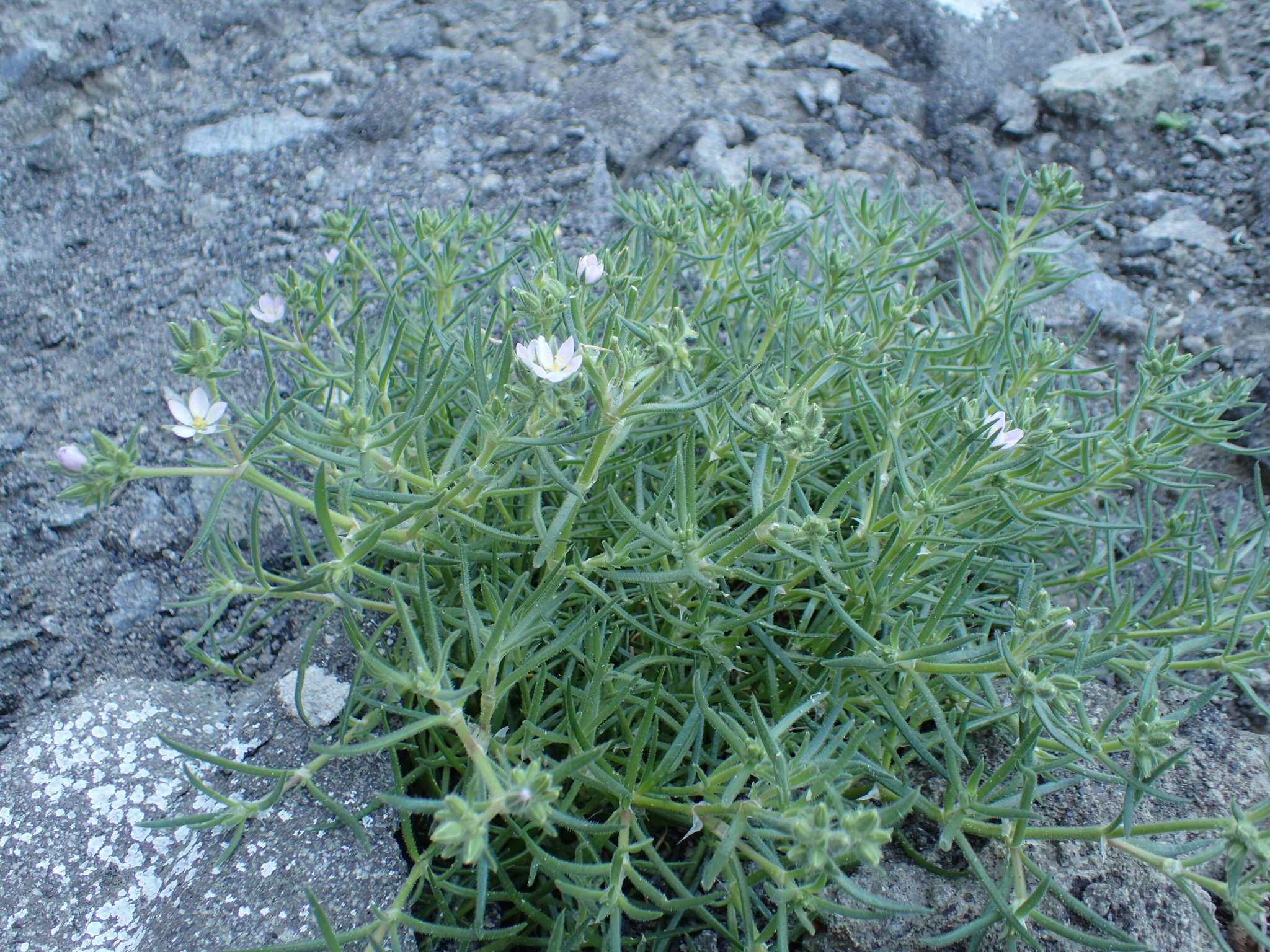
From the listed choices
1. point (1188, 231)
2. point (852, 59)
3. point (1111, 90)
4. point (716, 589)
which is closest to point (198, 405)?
point (716, 589)

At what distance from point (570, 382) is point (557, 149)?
8.96ft

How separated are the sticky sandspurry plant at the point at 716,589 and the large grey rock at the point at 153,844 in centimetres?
10

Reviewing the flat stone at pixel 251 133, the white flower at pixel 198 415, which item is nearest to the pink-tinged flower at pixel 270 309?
the white flower at pixel 198 415

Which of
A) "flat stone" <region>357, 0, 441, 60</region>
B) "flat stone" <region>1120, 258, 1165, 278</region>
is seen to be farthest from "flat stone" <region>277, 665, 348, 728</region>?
"flat stone" <region>1120, 258, 1165, 278</region>

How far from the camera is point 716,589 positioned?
2297 millimetres

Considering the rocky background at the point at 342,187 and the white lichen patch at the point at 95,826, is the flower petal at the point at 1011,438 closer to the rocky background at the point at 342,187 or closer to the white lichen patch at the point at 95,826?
the rocky background at the point at 342,187

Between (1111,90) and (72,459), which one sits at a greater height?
(72,459)

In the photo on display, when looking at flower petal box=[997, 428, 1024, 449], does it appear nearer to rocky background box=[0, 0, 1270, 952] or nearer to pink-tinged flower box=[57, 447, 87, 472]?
rocky background box=[0, 0, 1270, 952]

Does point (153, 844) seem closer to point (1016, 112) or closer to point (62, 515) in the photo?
point (62, 515)

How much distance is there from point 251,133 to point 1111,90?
4.00 meters

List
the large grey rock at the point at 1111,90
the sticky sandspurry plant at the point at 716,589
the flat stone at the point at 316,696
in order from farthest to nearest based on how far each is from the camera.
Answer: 1. the large grey rock at the point at 1111,90
2. the flat stone at the point at 316,696
3. the sticky sandspurry plant at the point at 716,589

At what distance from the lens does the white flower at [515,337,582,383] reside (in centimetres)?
186

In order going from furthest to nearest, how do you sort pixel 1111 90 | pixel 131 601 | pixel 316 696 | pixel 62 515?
pixel 1111 90
pixel 62 515
pixel 131 601
pixel 316 696

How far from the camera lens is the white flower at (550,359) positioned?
1863 mm
